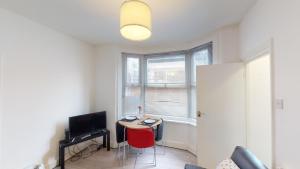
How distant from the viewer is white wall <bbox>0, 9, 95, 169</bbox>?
2.23 meters

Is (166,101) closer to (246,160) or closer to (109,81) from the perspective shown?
(109,81)

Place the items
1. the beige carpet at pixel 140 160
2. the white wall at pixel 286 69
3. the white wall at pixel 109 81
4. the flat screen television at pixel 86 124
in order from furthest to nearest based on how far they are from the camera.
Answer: the white wall at pixel 109 81 → the flat screen television at pixel 86 124 → the beige carpet at pixel 140 160 → the white wall at pixel 286 69

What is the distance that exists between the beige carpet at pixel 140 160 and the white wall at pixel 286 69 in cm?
184

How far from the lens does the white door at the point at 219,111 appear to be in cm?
253

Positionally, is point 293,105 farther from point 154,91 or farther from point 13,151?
point 13,151

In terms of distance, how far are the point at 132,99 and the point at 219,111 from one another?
2160 mm

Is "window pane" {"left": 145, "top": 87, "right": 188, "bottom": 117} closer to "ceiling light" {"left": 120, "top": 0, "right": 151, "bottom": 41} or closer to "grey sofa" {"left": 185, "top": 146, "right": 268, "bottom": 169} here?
"grey sofa" {"left": 185, "top": 146, "right": 268, "bottom": 169}

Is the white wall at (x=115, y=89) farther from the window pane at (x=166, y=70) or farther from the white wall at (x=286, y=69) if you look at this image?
the white wall at (x=286, y=69)

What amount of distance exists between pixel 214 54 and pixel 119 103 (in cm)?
236

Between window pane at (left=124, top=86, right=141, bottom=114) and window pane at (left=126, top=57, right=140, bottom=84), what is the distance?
182 mm

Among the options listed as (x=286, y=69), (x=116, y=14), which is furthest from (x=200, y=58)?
(x=286, y=69)

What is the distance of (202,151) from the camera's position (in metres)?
2.79

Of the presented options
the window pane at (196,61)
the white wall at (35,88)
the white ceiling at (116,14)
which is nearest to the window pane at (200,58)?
the window pane at (196,61)

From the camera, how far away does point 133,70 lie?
13.6ft
